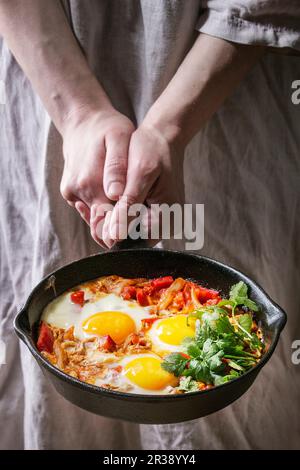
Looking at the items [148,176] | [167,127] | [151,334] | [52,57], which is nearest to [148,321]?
[151,334]

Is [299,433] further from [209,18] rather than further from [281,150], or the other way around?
[209,18]

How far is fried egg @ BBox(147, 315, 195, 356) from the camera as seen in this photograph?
0.99 metres

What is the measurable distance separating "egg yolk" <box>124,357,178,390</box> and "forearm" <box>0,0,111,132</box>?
52cm

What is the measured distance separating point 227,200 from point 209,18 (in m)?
0.42

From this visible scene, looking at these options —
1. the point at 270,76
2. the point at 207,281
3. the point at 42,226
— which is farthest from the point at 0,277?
the point at 270,76

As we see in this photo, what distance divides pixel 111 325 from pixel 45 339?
110 millimetres

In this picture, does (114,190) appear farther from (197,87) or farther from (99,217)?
(197,87)

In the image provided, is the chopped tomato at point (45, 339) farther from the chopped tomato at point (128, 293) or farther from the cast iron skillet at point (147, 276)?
the chopped tomato at point (128, 293)

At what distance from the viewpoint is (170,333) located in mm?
994

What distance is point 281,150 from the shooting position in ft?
4.67

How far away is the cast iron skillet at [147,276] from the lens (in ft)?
2.72

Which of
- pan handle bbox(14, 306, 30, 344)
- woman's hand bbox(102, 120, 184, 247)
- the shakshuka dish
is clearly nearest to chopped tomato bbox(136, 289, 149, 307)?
the shakshuka dish

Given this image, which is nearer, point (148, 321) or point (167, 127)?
point (148, 321)

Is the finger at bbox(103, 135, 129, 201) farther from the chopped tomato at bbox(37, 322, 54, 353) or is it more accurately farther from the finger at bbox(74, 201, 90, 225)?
the chopped tomato at bbox(37, 322, 54, 353)
